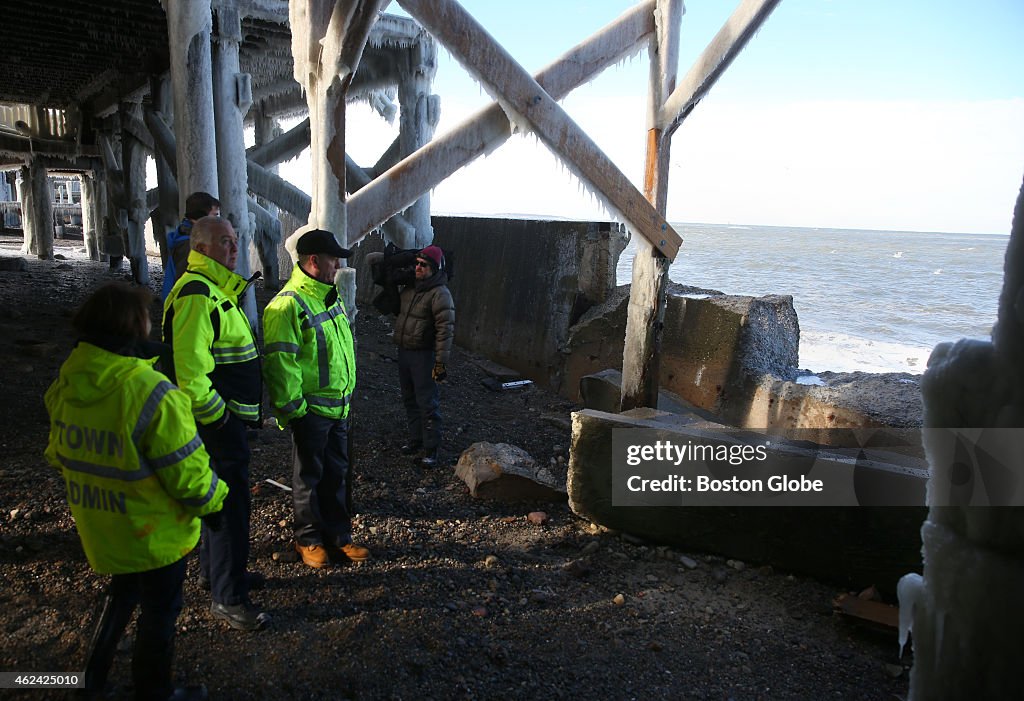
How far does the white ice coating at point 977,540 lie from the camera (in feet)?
4.65

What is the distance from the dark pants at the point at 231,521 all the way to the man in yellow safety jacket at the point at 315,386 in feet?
1.25

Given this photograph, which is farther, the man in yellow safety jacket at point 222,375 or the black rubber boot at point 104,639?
the man in yellow safety jacket at point 222,375

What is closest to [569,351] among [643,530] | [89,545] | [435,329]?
[435,329]

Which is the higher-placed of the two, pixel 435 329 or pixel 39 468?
pixel 435 329

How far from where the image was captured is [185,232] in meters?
4.62

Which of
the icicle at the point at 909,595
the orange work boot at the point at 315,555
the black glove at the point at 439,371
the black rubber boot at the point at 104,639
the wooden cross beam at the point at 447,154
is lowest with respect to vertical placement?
the orange work boot at the point at 315,555

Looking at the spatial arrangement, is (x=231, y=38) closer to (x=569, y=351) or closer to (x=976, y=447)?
(x=569, y=351)

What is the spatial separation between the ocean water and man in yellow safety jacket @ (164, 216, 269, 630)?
3.62m

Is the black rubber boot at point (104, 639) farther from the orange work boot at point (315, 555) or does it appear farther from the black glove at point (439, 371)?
the black glove at point (439, 371)

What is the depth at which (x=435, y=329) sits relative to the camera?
5645mm

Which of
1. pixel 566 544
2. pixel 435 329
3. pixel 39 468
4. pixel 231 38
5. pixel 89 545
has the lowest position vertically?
pixel 566 544

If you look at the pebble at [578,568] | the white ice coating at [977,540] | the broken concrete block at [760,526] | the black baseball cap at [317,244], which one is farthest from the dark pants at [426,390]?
the white ice coating at [977,540]

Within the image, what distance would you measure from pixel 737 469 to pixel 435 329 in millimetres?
2663

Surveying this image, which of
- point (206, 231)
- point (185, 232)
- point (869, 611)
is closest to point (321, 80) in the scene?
point (206, 231)
